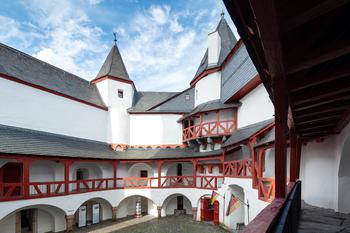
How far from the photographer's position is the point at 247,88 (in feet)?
34.4

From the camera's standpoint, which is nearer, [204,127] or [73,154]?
[73,154]

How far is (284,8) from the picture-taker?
1191mm

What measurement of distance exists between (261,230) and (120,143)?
14923mm

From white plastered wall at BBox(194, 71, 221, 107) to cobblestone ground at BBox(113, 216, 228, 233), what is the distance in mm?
7376

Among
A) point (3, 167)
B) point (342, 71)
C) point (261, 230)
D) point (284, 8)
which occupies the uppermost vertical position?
point (284, 8)

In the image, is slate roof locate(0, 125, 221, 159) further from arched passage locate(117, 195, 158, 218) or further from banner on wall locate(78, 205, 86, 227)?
arched passage locate(117, 195, 158, 218)

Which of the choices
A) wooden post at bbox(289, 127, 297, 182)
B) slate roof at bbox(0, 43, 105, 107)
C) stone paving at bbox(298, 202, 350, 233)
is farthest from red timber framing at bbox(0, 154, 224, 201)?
wooden post at bbox(289, 127, 297, 182)

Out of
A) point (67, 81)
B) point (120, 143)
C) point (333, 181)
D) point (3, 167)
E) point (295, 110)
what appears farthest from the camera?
point (120, 143)

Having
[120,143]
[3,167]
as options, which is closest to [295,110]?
[3,167]

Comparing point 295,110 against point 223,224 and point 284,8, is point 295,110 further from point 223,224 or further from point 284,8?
point 223,224

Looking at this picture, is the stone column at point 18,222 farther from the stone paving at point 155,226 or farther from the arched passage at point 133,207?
the arched passage at point 133,207

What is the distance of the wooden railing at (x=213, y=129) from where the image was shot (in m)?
12.4

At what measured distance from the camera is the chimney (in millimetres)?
14156

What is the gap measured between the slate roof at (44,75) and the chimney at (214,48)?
8083 mm
